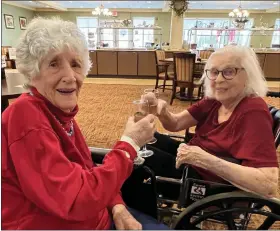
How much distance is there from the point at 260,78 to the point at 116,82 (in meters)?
6.18

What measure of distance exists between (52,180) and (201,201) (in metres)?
0.66

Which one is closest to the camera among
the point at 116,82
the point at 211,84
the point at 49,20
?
the point at 49,20

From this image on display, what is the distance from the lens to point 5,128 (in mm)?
738

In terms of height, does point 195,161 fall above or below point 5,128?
below

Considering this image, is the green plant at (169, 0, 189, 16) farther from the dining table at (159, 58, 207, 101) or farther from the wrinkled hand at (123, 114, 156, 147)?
the wrinkled hand at (123, 114, 156, 147)

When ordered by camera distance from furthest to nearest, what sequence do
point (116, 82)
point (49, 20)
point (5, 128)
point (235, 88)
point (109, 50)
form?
point (109, 50)
point (116, 82)
point (235, 88)
point (49, 20)
point (5, 128)

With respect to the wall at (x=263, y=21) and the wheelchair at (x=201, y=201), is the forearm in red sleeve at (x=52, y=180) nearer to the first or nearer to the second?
the wheelchair at (x=201, y=201)

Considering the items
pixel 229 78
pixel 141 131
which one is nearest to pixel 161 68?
pixel 229 78

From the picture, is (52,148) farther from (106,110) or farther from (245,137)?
(106,110)

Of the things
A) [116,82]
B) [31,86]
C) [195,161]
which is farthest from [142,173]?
[116,82]

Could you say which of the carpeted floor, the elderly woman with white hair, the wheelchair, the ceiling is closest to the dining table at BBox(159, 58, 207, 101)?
the carpeted floor

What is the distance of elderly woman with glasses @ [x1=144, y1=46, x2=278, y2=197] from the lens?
3.61 ft

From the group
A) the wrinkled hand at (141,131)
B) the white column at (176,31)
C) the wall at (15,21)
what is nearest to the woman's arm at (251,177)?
the wrinkled hand at (141,131)

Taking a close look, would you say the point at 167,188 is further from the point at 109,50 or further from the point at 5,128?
the point at 109,50
